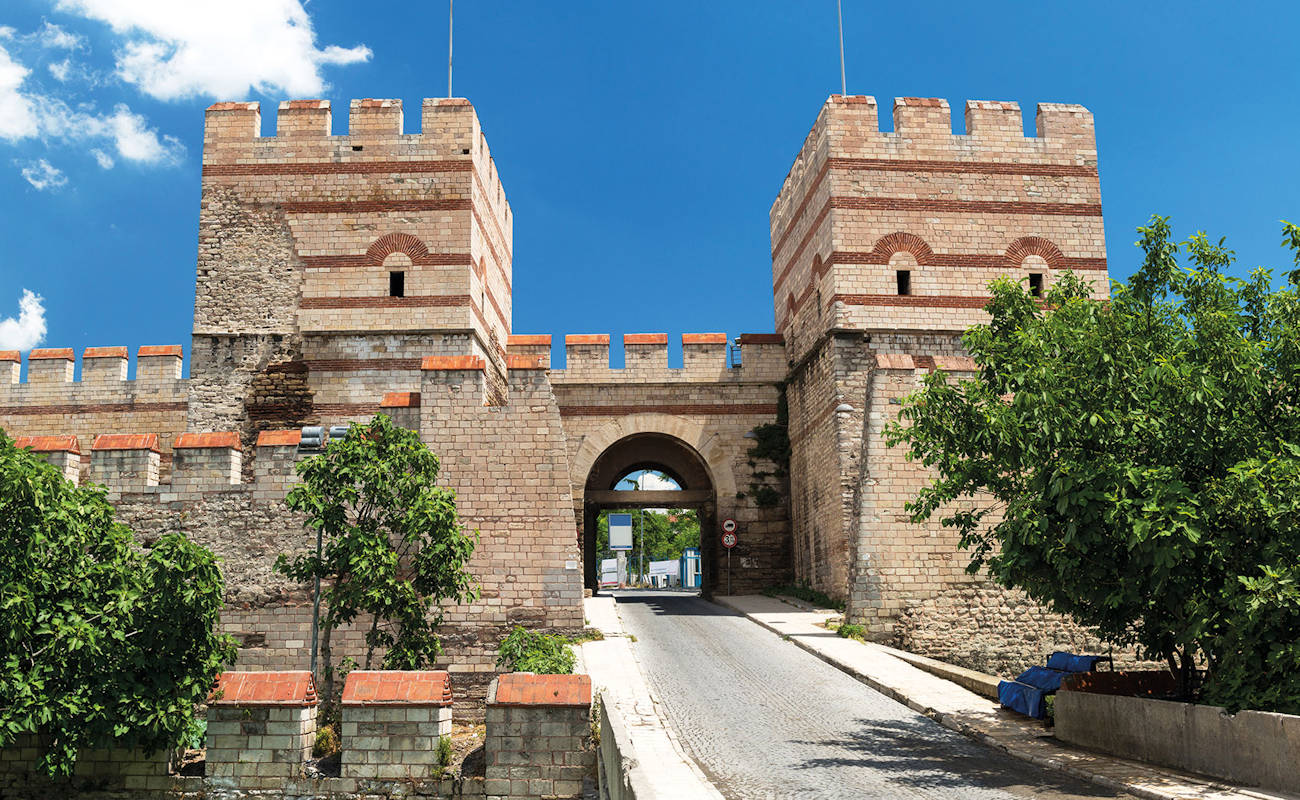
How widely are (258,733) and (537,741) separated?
10.9ft

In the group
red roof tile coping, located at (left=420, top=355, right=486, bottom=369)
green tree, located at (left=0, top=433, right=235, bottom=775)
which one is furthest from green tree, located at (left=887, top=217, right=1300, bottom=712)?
green tree, located at (left=0, top=433, right=235, bottom=775)

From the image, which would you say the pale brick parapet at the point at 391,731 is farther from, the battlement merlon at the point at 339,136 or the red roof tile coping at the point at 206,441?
the battlement merlon at the point at 339,136

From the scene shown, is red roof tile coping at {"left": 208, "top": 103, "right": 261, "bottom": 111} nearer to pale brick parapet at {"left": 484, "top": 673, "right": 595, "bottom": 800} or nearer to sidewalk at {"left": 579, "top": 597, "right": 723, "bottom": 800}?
sidewalk at {"left": 579, "top": 597, "right": 723, "bottom": 800}

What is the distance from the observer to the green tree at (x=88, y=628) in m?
11.0

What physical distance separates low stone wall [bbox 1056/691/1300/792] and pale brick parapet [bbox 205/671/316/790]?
327 inches

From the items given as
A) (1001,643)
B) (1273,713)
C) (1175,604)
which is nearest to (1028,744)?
(1175,604)

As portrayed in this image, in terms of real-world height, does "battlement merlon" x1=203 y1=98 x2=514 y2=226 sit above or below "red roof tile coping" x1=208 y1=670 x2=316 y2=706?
above

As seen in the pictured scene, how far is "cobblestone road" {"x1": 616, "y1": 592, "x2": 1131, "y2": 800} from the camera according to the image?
8.29 meters

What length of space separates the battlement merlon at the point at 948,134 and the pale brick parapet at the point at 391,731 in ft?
43.9

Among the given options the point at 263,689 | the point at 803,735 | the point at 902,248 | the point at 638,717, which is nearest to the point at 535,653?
the point at 638,717

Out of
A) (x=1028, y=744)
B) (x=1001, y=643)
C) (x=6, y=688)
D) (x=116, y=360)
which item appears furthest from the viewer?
(x=116, y=360)

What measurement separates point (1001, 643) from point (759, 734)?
6634mm

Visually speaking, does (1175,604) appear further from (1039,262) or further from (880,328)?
(1039,262)

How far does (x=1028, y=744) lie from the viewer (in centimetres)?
1000
